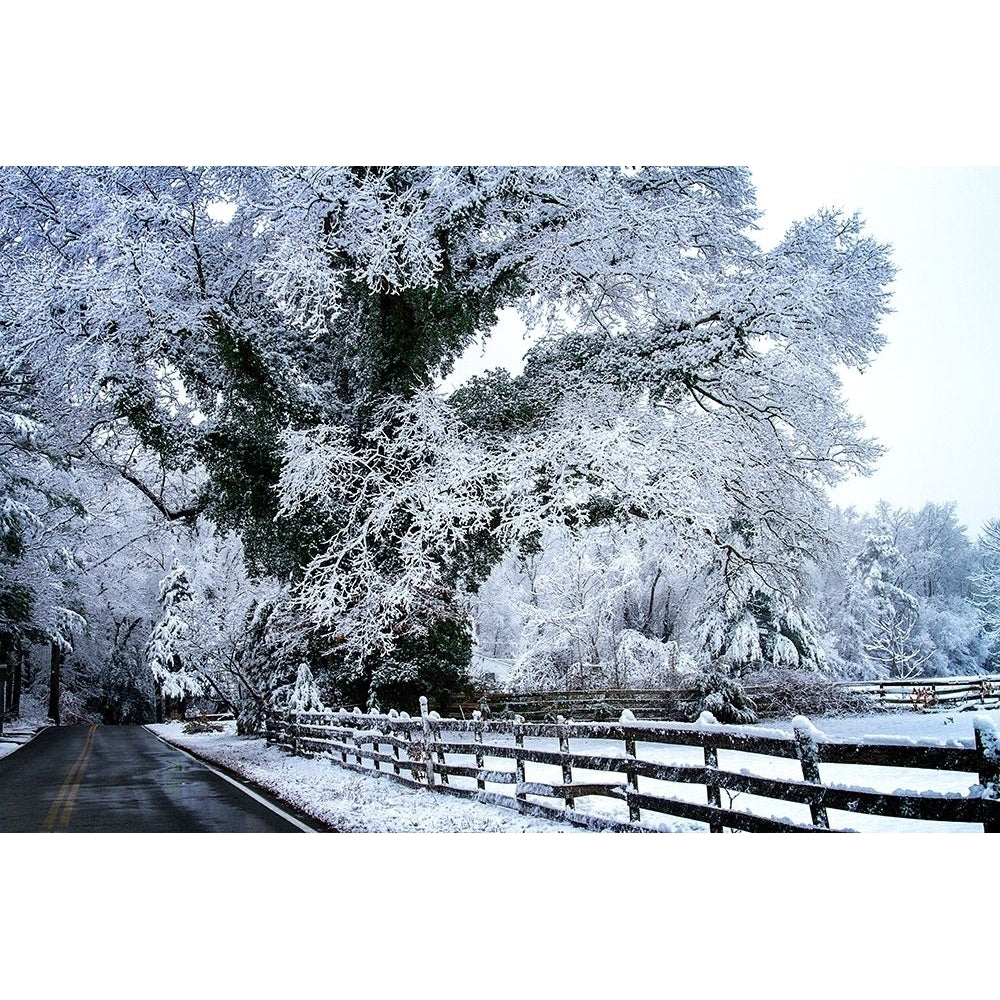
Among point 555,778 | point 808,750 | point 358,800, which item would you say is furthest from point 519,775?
point 808,750

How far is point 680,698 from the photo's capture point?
275 inches

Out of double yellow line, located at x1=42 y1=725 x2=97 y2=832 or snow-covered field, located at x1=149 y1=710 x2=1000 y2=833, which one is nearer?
snow-covered field, located at x1=149 y1=710 x2=1000 y2=833

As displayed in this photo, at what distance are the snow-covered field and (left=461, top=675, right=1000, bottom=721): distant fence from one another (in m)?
0.19

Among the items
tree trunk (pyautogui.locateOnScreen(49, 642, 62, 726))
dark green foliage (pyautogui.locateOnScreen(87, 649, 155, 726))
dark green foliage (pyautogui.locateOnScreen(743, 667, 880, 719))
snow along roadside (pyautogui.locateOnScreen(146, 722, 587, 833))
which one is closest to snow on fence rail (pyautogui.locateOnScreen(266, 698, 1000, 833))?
snow along roadside (pyautogui.locateOnScreen(146, 722, 587, 833))

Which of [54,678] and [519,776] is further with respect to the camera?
[54,678]

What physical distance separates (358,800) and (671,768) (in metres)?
2.51

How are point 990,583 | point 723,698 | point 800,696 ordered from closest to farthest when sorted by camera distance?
point 990,583
point 800,696
point 723,698

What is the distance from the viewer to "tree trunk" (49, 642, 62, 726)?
20.2 ft

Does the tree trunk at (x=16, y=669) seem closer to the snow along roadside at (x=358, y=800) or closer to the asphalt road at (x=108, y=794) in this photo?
the asphalt road at (x=108, y=794)

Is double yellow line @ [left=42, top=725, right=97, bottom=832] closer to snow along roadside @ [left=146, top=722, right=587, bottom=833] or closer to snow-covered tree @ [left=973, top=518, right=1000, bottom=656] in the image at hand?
snow along roadside @ [left=146, top=722, right=587, bottom=833]

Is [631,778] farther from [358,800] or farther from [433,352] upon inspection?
[433,352]

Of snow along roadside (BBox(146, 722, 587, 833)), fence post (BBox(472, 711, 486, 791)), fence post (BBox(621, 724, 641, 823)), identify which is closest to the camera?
fence post (BBox(621, 724, 641, 823))

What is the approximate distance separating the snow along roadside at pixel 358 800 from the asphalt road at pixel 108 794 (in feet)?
1.26
